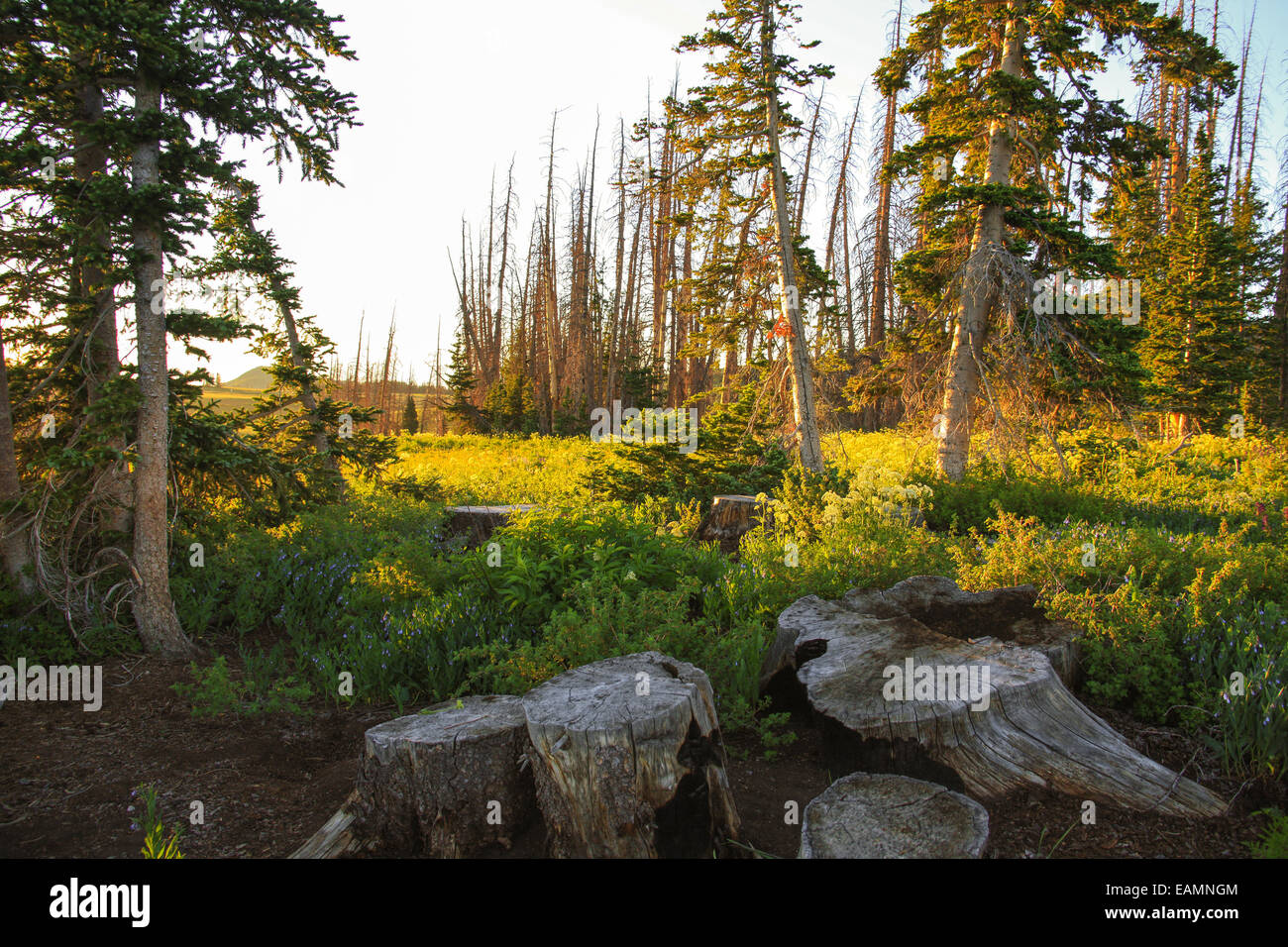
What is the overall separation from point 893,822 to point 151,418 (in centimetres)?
554

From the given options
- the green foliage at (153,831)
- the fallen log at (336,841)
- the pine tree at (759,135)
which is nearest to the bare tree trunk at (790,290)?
the pine tree at (759,135)

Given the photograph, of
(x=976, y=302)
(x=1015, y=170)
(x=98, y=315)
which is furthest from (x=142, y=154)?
(x=1015, y=170)

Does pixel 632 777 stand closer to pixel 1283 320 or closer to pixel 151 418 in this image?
pixel 151 418

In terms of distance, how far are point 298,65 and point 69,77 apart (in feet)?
5.40

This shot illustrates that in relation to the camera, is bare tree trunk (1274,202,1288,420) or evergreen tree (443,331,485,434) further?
evergreen tree (443,331,485,434)

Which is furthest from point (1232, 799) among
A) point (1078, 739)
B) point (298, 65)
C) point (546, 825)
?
point (298, 65)

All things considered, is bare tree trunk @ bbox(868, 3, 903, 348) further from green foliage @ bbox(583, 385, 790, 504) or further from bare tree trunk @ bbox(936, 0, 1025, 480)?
green foliage @ bbox(583, 385, 790, 504)

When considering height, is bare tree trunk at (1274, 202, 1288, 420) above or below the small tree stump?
above

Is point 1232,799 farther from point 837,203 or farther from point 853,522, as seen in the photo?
point 837,203

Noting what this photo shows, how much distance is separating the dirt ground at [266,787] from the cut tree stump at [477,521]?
3.76m

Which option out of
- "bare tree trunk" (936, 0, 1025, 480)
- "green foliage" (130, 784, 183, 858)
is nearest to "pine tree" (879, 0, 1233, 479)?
"bare tree trunk" (936, 0, 1025, 480)

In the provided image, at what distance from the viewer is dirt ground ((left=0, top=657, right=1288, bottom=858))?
2768 millimetres

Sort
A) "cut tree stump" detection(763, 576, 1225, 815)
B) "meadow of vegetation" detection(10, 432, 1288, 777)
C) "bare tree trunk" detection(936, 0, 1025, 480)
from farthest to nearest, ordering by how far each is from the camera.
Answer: "bare tree trunk" detection(936, 0, 1025, 480), "meadow of vegetation" detection(10, 432, 1288, 777), "cut tree stump" detection(763, 576, 1225, 815)

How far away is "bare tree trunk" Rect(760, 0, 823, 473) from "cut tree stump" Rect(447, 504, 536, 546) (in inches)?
177
